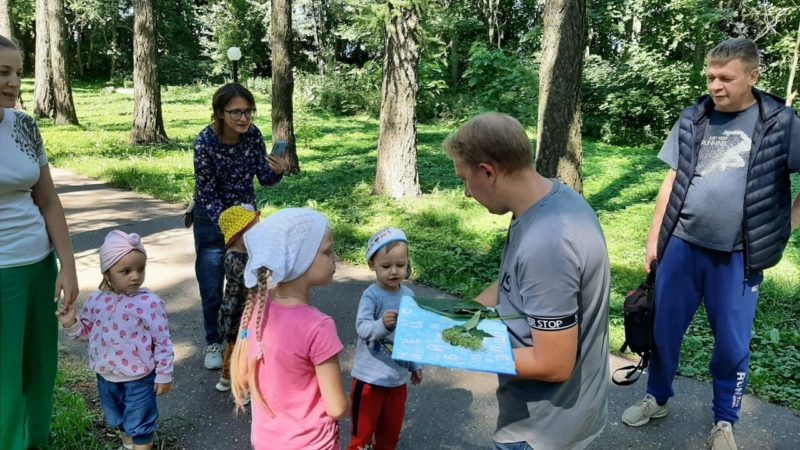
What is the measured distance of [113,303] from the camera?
2.83m

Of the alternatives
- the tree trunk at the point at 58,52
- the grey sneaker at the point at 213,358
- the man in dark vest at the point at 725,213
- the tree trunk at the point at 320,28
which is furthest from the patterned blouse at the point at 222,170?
the tree trunk at the point at 320,28

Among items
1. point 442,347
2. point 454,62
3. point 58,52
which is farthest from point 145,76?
point 454,62

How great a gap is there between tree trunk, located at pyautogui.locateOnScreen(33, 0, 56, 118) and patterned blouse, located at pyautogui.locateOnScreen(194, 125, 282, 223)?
1569 cm

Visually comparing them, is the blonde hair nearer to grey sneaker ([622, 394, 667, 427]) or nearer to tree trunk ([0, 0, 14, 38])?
grey sneaker ([622, 394, 667, 427])

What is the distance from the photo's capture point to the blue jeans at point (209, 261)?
392cm

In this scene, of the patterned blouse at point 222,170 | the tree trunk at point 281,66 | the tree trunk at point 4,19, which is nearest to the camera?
the patterned blouse at point 222,170

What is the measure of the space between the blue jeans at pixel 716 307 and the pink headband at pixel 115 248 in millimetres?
2804

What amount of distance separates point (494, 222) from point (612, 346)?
3.36 metres

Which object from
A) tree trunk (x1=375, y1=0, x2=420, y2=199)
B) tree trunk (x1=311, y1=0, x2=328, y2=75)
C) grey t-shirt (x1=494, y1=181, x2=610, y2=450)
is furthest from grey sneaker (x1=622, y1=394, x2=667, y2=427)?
tree trunk (x1=311, y1=0, x2=328, y2=75)

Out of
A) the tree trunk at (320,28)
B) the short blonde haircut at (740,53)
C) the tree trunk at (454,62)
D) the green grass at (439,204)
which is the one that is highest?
the tree trunk at (320,28)

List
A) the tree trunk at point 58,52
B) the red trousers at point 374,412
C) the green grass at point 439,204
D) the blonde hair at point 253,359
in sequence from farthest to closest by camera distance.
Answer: the tree trunk at point 58,52 < the green grass at point 439,204 < the red trousers at point 374,412 < the blonde hair at point 253,359

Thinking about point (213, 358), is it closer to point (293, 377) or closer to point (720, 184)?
point (293, 377)

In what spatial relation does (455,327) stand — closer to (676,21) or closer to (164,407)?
(164,407)

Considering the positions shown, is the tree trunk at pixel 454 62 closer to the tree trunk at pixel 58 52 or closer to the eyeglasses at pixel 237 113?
the tree trunk at pixel 58 52
